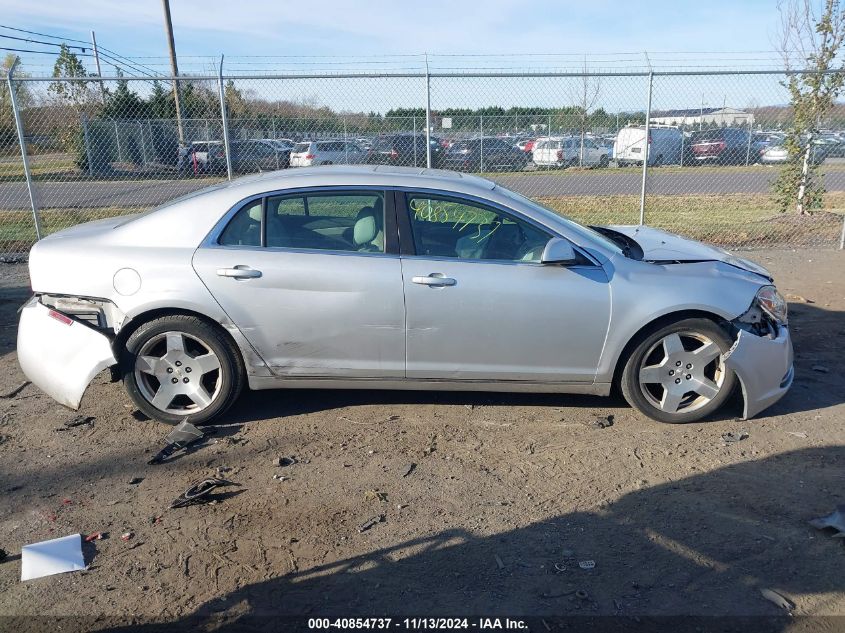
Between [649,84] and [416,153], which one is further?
[416,153]

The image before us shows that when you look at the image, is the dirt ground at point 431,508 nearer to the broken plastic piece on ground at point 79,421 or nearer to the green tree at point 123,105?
the broken plastic piece on ground at point 79,421

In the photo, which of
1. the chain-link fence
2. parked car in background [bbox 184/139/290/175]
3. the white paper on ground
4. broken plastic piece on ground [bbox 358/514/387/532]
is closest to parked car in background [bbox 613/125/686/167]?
the chain-link fence

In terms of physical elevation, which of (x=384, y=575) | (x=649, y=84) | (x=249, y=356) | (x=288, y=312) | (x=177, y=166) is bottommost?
(x=384, y=575)

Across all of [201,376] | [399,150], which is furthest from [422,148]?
[201,376]

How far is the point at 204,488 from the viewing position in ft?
12.3

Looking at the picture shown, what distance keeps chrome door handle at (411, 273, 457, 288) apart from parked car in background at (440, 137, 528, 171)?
7.89 m

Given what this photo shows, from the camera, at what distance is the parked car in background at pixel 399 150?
10141mm

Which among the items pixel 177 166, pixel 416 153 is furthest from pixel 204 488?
pixel 177 166

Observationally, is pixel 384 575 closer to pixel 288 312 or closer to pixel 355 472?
pixel 355 472

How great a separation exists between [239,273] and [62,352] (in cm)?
125

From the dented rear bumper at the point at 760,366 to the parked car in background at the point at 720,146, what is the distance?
1006 centimetres

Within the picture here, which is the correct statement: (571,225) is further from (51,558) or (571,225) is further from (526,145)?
(526,145)

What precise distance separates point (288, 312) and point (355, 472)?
3.62 ft

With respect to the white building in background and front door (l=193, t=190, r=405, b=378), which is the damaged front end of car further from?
the white building in background
